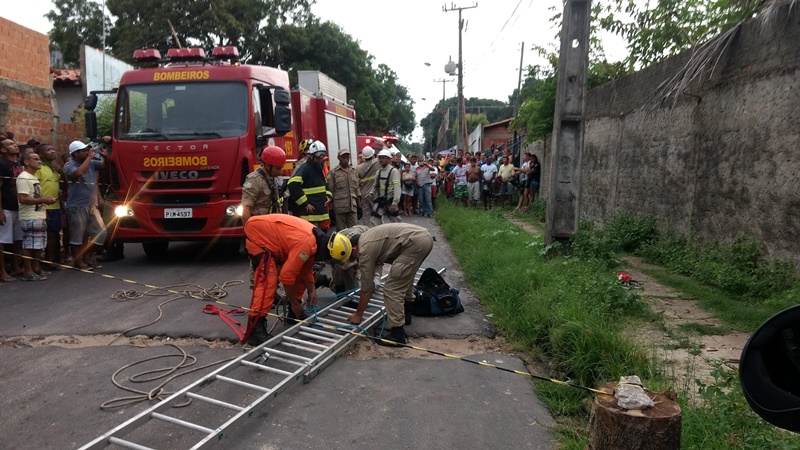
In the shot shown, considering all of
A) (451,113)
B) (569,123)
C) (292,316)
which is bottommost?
(292,316)

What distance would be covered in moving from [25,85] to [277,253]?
26.5 ft

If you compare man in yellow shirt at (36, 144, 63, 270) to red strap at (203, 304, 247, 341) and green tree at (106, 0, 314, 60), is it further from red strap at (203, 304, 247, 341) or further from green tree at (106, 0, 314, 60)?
green tree at (106, 0, 314, 60)

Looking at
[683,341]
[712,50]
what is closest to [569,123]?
[712,50]

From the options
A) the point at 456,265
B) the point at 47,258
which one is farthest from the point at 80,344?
the point at 456,265

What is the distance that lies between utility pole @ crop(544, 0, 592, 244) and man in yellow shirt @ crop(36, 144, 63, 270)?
674 cm

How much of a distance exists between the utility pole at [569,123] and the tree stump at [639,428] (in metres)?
5.06

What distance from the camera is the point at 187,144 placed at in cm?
820

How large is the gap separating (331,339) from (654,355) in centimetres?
261

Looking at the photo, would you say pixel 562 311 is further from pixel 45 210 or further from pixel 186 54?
pixel 186 54

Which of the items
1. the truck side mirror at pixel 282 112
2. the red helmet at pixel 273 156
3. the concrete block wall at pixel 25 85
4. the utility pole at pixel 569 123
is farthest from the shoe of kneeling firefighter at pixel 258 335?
the concrete block wall at pixel 25 85

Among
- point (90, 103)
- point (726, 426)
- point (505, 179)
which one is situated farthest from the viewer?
point (505, 179)

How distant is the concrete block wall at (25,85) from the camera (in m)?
9.90

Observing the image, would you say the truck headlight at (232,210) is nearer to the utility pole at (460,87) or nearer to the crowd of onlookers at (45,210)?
the crowd of onlookers at (45,210)

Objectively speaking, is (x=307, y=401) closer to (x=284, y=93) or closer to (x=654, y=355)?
(x=654, y=355)
